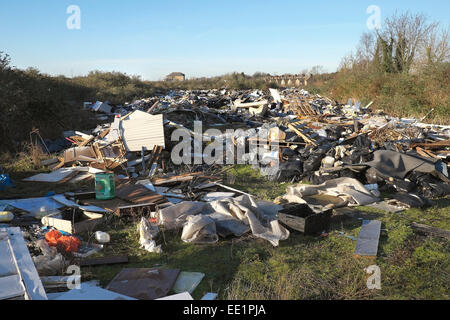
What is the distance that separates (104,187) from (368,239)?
461 centimetres

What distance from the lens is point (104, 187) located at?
6422mm

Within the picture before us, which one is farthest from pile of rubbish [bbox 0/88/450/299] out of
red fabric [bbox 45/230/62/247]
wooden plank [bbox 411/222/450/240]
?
wooden plank [bbox 411/222/450/240]

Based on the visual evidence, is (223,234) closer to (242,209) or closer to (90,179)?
(242,209)

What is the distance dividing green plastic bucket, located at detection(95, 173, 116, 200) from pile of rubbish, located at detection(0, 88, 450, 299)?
2cm

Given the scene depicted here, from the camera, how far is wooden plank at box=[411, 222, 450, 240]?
16.5 feet

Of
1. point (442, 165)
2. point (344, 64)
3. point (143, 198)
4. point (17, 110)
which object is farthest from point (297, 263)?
point (344, 64)

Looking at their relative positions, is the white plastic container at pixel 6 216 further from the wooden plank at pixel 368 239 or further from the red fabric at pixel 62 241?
the wooden plank at pixel 368 239

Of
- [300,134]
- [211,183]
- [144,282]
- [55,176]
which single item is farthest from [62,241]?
[300,134]

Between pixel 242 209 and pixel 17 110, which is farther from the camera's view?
pixel 17 110

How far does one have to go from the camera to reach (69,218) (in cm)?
550

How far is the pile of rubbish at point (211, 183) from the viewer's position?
16.0 ft

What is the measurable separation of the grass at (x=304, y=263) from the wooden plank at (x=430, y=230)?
155 mm

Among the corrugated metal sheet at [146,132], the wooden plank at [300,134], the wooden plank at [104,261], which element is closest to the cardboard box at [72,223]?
the wooden plank at [104,261]
